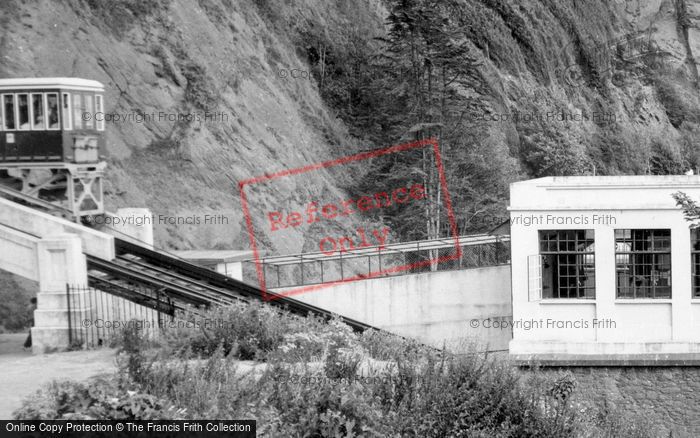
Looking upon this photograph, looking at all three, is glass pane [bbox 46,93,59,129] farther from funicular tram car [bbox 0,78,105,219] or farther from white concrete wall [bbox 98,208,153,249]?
white concrete wall [bbox 98,208,153,249]

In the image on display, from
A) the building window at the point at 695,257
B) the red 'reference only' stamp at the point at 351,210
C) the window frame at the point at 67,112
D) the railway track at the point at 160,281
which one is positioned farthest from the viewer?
the red 'reference only' stamp at the point at 351,210

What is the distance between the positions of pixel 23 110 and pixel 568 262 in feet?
51.3

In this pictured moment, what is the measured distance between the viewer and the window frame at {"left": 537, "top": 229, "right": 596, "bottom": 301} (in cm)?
2566

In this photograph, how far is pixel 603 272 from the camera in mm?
25469

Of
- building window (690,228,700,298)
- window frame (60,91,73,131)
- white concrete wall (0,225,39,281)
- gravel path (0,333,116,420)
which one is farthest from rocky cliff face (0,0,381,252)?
building window (690,228,700,298)

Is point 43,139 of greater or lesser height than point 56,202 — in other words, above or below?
above

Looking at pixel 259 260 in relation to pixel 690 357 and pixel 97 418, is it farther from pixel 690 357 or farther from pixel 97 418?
pixel 97 418

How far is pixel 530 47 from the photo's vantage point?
54500 millimetres

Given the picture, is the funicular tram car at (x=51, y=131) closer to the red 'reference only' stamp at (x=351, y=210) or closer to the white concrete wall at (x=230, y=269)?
the white concrete wall at (x=230, y=269)

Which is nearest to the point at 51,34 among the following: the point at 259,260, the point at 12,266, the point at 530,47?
the point at 259,260

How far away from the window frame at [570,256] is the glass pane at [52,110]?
13721mm

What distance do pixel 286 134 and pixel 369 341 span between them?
23437mm

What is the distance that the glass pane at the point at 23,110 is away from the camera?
917 inches

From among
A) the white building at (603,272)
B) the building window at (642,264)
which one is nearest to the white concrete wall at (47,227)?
the white building at (603,272)
